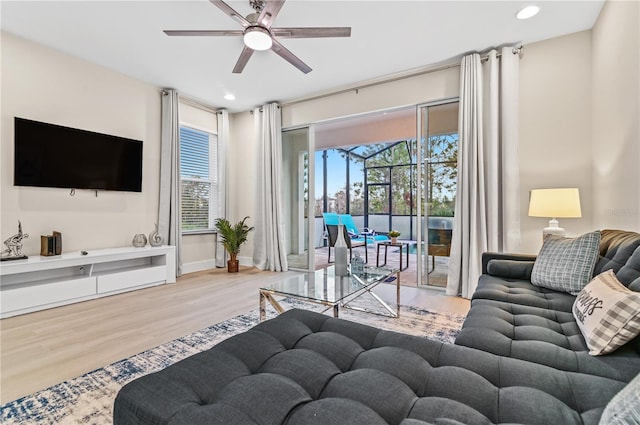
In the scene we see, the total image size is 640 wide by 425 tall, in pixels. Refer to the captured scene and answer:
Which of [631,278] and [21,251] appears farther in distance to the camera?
[21,251]

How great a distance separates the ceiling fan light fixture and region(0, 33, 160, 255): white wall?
2.35 meters

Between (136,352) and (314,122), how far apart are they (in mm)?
3776

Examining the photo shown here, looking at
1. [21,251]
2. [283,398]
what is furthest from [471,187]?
[21,251]

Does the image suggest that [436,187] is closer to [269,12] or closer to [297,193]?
[297,193]

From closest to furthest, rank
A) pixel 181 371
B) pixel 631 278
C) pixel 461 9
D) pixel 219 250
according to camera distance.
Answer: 1. pixel 181 371
2. pixel 631 278
3. pixel 461 9
4. pixel 219 250

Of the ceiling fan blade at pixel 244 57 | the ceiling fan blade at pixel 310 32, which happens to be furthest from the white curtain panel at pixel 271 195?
the ceiling fan blade at pixel 310 32

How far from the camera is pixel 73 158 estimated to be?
3.47 metres

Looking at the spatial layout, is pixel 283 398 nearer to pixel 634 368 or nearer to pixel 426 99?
pixel 634 368

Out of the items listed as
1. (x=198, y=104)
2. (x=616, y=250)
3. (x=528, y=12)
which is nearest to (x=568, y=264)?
(x=616, y=250)

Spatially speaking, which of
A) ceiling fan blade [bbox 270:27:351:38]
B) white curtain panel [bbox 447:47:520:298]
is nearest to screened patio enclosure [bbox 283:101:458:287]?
white curtain panel [bbox 447:47:520:298]

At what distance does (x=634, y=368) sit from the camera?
1020 mm

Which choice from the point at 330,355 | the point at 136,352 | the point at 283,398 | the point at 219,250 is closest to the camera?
the point at 283,398

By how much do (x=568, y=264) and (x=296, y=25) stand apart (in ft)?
9.77

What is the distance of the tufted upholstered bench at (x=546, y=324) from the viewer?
3.61 ft
